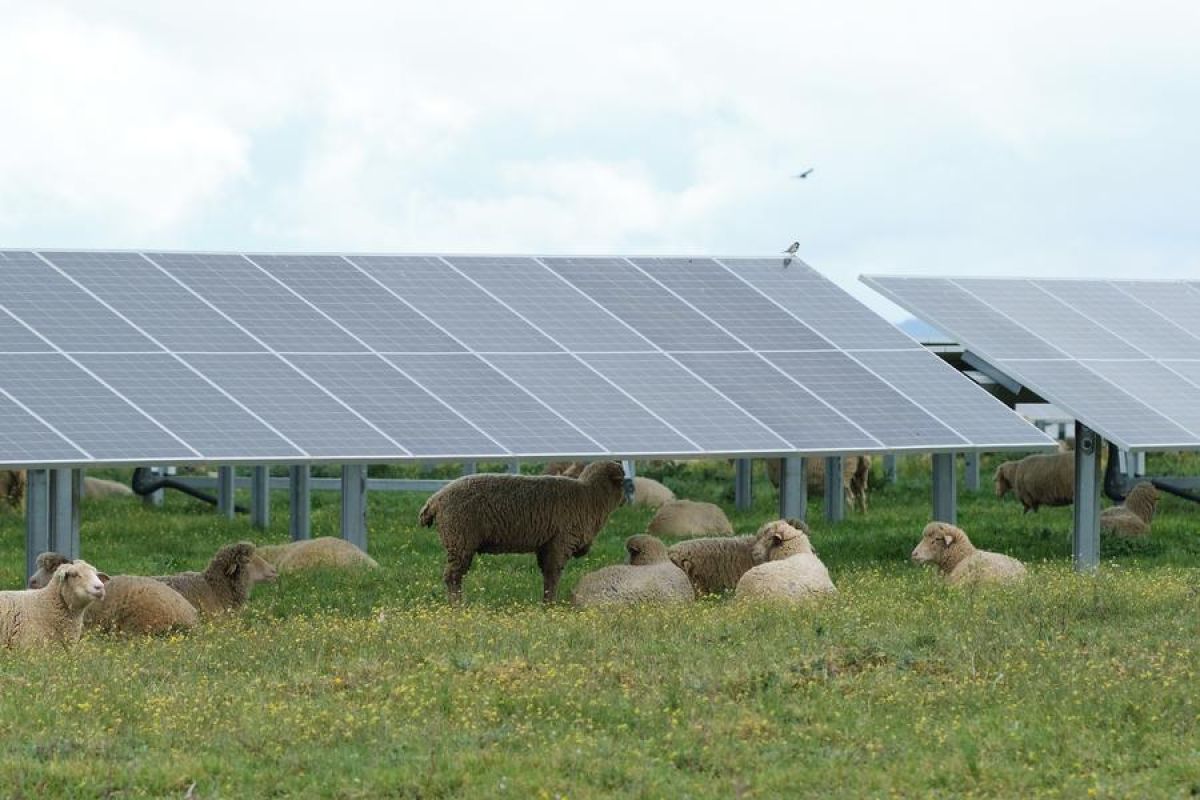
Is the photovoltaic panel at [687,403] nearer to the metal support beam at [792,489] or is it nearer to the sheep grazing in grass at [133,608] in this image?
the metal support beam at [792,489]

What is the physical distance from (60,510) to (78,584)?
3.00 m

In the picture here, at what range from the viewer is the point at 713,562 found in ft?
59.4

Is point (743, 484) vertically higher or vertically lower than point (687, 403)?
lower

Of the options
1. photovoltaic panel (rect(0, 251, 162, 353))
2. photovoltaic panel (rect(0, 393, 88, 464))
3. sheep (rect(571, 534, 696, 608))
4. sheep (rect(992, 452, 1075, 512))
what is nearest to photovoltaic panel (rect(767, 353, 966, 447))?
sheep (rect(571, 534, 696, 608))

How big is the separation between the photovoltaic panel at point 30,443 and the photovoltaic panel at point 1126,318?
535 inches

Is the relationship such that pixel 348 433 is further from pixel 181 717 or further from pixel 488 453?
pixel 181 717

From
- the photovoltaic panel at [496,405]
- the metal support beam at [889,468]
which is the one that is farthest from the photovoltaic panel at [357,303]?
the metal support beam at [889,468]

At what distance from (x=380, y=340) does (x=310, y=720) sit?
7932 mm

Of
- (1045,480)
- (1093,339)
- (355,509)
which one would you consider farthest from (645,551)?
(1045,480)

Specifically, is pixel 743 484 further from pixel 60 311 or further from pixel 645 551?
pixel 60 311

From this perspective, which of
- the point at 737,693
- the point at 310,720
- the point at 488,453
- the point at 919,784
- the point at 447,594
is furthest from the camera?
the point at 447,594

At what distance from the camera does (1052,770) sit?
10.7 m

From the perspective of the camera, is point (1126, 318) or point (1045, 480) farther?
point (1045, 480)

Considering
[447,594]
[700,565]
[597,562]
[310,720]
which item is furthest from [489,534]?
[310,720]
